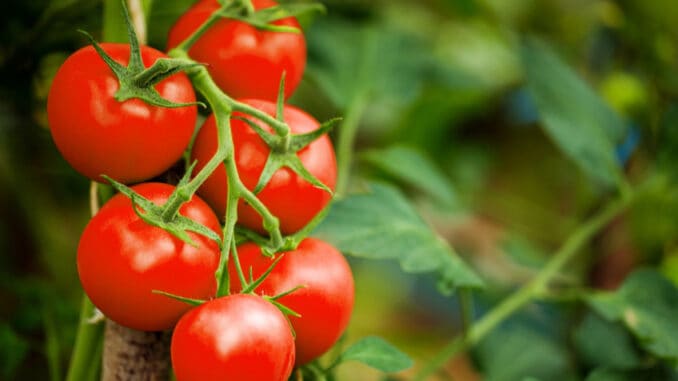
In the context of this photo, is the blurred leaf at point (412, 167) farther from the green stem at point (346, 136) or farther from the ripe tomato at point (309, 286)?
the ripe tomato at point (309, 286)

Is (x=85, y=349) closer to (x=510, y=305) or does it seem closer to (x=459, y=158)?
(x=510, y=305)

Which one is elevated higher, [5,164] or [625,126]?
[625,126]

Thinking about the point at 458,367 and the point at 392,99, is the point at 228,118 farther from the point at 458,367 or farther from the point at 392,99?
the point at 458,367

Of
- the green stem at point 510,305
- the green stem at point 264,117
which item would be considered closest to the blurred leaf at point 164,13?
the green stem at point 264,117

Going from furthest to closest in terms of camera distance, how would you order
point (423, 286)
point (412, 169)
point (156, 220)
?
point (423, 286), point (412, 169), point (156, 220)

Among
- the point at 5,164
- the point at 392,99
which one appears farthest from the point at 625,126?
the point at 5,164

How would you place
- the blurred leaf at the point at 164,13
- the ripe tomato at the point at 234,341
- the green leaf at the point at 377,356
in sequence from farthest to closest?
the blurred leaf at the point at 164,13, the green leaf at the point at 377,356, the ripe tomato at the point at 234,341

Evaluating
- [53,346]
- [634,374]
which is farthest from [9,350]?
[634,374]
